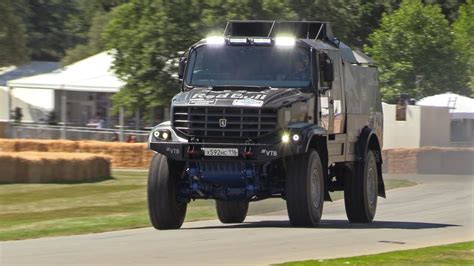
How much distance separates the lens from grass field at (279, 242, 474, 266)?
Answer: 1253 cm

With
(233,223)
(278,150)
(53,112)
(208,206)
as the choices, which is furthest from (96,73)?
(278,150)

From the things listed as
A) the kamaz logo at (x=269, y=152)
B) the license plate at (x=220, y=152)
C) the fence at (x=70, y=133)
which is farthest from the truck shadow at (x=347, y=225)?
the fence at (x=70, y=133)

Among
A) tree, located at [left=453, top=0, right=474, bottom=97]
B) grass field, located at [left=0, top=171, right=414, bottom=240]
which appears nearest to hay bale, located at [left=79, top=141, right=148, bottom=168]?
grass field, located at [left=0, top=171, right=414, bottom=240]

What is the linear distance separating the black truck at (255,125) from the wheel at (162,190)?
0.01 meters

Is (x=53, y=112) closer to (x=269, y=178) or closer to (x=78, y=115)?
(x=78, y=115)

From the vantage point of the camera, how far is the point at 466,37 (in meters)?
55.4

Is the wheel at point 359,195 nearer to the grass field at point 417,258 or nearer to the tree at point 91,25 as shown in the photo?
the grass field at point 417,258

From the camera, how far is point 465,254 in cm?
1365

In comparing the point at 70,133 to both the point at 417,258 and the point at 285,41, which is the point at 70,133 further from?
the point at 417,258

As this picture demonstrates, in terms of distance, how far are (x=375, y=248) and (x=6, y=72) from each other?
6212 cm

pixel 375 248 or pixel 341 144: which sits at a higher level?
pixel 341 144

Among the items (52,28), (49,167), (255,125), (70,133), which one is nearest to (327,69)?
(255,125)

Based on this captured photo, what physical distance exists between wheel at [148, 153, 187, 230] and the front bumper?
0.39 m

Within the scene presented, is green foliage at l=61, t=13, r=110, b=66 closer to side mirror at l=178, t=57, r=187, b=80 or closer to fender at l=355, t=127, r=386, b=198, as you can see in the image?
fender at l=355, t=127, r=386, b=198
